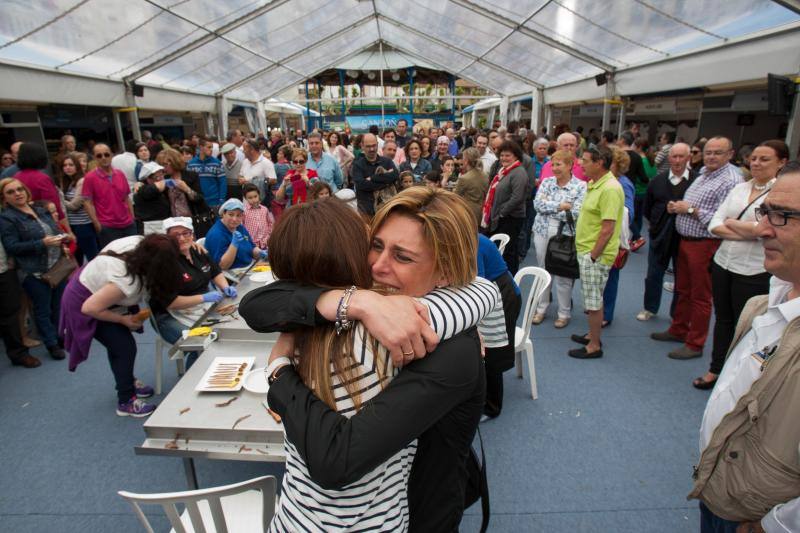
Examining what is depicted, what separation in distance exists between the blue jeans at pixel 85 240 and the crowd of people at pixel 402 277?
0.07ft

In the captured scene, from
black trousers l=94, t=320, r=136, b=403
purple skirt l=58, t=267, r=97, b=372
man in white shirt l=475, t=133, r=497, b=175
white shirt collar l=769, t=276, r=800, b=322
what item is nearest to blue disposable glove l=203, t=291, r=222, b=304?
black trousers l=94, t=320, r=136, b=403

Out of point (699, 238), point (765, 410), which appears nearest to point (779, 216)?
point (765, 410)

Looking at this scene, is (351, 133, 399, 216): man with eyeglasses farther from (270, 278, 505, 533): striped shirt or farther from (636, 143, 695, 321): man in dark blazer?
(270, 278, 505, 533): striped shirt

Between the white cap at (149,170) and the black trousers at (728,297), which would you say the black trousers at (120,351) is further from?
the black trousers at (728,297)

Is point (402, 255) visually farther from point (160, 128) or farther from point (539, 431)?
point (160, 128)

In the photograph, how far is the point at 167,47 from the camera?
833 cm

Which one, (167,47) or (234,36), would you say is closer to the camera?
(167,47)

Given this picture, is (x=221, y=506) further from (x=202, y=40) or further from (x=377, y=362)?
(x=202, y=40)

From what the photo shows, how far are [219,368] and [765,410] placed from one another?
195 cm

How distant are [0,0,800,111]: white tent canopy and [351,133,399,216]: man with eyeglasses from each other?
4290mm

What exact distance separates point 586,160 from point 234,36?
914cm

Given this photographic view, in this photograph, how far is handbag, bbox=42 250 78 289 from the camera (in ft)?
12.1

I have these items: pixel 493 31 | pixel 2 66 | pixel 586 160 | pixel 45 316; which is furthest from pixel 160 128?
pixel 586 160

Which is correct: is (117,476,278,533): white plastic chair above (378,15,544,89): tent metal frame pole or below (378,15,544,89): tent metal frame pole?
below
